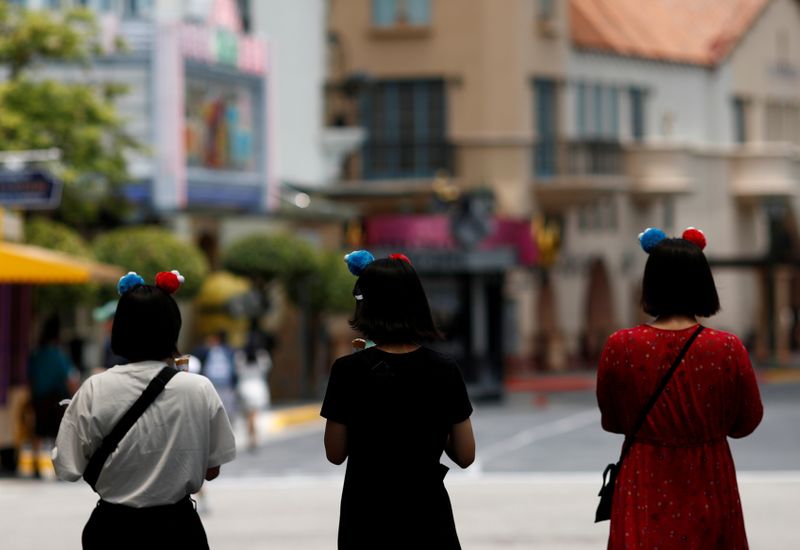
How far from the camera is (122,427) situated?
23.3 feet

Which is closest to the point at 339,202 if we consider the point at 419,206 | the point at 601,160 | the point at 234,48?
the point at 419,206

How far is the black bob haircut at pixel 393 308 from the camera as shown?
6.82 meters

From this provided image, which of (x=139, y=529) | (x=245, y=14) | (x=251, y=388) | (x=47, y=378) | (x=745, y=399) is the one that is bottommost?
(x=251, y=388)

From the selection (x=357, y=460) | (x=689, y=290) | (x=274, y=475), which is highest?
(x=689, y=290)

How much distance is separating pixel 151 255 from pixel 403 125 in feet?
70.2

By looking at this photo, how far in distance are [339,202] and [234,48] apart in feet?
43.7

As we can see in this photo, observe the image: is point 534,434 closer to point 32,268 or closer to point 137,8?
point 32,268

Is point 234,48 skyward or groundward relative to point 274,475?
skyward

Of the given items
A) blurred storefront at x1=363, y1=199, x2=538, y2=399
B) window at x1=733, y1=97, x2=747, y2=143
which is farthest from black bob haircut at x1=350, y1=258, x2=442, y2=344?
window at x1=733, y1=97, x2=747, y2=143

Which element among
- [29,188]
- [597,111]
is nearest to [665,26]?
[597,111]

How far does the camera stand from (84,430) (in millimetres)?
7121

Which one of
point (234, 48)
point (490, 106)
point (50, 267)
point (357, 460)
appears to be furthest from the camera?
point (490, 106)

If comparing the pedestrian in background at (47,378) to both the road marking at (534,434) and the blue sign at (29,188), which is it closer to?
the blue sign at (29,188)

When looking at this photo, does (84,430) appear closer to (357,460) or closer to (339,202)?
(357,460)
